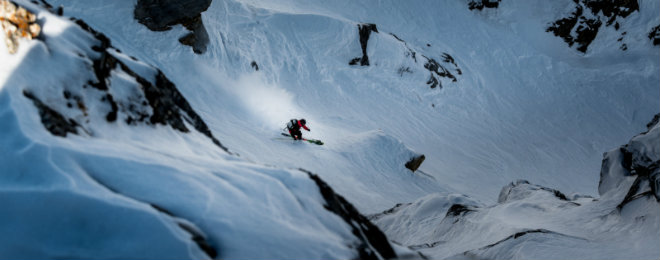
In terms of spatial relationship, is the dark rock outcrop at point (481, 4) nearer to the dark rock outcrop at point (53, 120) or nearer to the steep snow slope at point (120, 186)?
the steep snow slope at point (120, 186)

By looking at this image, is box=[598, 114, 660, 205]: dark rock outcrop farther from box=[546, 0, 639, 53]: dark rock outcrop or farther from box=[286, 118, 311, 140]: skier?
box=[546, 0, 639, 53]: dark rock outcrop

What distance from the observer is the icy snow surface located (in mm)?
4164

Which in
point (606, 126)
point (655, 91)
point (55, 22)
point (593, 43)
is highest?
point (593, 43)

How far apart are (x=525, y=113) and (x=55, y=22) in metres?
29.0

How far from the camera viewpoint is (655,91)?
30.8 meters

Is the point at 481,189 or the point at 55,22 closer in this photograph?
the point at 55,22

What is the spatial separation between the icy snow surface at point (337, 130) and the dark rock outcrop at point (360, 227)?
0.19 meters

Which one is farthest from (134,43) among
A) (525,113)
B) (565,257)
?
(525,113)

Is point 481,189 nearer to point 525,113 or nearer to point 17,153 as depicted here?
point 525,113

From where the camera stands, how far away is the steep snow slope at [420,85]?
17016mm

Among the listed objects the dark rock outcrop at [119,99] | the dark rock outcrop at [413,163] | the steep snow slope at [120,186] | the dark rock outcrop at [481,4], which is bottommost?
the steep snow slope at [120,186]

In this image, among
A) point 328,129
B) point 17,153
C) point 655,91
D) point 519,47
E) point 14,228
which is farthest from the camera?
point 519,47

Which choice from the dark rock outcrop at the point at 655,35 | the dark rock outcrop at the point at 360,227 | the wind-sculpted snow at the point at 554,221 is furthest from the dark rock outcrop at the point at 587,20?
the dark rock outcrop at the point at 360,227

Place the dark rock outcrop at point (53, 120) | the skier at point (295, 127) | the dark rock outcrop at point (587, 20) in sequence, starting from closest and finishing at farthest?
the dark rock outcrop at point (53, 120) → the skier at point (295, 127) → the dark rock outcrop at point (587, 20)
